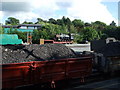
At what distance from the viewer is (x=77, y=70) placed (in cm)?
581

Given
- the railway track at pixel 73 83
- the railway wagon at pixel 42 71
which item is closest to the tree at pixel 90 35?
the railway track at pixel 73 83

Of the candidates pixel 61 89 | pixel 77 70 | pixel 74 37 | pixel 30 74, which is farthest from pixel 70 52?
pixel 74 37

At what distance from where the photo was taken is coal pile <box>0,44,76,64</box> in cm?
568

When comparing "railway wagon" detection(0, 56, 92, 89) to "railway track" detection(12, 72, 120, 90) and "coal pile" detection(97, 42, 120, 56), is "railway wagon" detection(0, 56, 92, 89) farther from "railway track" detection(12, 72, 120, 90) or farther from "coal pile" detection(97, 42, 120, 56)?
"coal pile" detection(97, 42, 120, 56)

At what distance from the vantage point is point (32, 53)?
6.30m

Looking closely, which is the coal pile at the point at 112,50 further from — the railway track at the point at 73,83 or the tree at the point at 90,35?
the tree at the point at 90,35

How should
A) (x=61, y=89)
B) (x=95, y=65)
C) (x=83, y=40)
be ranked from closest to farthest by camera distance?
(x=61, y=89)
(x=95, y=65)
(x=83, y=40)

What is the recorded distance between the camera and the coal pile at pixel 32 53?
5677 millimetres

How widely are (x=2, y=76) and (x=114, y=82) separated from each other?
4738 millimetres

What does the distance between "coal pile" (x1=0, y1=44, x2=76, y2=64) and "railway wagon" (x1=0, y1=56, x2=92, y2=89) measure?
33.5 inches

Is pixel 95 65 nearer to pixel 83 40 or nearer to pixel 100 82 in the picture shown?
pixel 100 82

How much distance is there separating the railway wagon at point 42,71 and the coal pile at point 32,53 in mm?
851

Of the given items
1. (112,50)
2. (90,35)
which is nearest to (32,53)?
(112,50)

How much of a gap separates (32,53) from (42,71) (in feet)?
4.73
